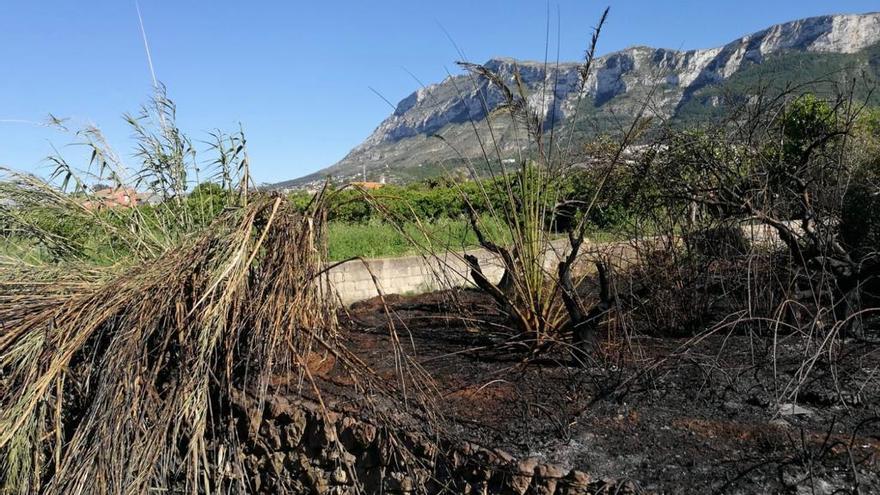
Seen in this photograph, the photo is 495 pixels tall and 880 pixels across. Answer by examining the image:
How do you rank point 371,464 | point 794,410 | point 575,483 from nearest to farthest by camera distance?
point 575,483 < point 794,410 < point 371,464

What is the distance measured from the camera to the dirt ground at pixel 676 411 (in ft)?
8.63

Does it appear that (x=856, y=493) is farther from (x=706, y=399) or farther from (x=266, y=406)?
(x=266, y=406)

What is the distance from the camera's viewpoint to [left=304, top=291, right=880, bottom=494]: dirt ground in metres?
2.63

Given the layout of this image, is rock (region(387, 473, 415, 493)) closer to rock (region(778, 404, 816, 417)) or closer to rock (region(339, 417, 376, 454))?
rock (region(339, 417, 376, 454))

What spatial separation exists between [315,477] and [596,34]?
2894 millimetres

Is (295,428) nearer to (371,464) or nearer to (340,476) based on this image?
(340,476)

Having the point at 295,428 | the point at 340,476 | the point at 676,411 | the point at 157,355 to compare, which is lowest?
the point at 340,476

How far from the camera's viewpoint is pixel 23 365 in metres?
3.70

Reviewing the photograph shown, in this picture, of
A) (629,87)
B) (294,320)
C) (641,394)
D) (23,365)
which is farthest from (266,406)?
(629,87)

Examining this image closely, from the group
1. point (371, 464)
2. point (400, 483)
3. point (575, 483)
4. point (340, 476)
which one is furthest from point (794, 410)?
point (340, 476)

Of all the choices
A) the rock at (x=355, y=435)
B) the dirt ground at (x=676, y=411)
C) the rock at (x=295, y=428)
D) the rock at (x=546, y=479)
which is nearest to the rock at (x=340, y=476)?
the rock at (x=355, y=435)

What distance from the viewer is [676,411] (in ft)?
10.9

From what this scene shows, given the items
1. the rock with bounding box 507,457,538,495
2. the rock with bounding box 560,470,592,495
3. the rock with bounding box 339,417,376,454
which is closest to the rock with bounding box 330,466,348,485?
the rock with bounding box 339,417,376,454

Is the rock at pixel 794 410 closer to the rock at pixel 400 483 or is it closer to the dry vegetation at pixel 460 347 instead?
the dry vegetation at pixel 460 347
